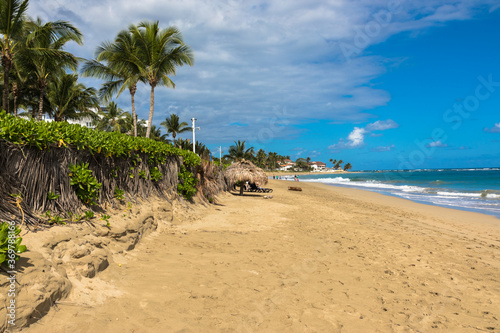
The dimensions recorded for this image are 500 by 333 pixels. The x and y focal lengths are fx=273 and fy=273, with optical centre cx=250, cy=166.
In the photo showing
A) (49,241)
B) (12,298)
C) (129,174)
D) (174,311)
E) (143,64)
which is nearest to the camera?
(12,298)

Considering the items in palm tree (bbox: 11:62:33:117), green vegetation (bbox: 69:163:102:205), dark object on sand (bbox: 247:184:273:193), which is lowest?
dark object on sand (bbox: 247:184:273:193)

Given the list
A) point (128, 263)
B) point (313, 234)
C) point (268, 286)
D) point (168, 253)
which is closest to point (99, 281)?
point (128, 263)

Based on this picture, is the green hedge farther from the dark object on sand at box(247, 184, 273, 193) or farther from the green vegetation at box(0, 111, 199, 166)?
the dark object on sand at box(247, 184, 273, 193)

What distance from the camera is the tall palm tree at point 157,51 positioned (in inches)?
671

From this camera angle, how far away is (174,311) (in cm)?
334

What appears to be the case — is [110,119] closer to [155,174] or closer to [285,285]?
[155,174]

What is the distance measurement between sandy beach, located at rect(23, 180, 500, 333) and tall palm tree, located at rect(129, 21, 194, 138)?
12739mm

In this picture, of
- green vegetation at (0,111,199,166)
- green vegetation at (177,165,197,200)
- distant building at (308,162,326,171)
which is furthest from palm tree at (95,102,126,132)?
distant building at (308,162,326,171)

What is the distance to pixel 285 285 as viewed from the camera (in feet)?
14.4

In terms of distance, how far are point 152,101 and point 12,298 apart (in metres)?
17.6

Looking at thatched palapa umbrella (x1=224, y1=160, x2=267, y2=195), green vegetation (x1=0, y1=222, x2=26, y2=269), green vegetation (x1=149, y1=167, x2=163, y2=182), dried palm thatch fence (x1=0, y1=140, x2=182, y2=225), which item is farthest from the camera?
thatched palapa umbrella (x1=224, y1=160, x2=267, y2=195)

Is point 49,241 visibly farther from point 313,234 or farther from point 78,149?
point 313,234

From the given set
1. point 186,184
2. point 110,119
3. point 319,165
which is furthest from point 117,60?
point 319,165

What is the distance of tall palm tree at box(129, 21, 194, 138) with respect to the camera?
1705 cm
